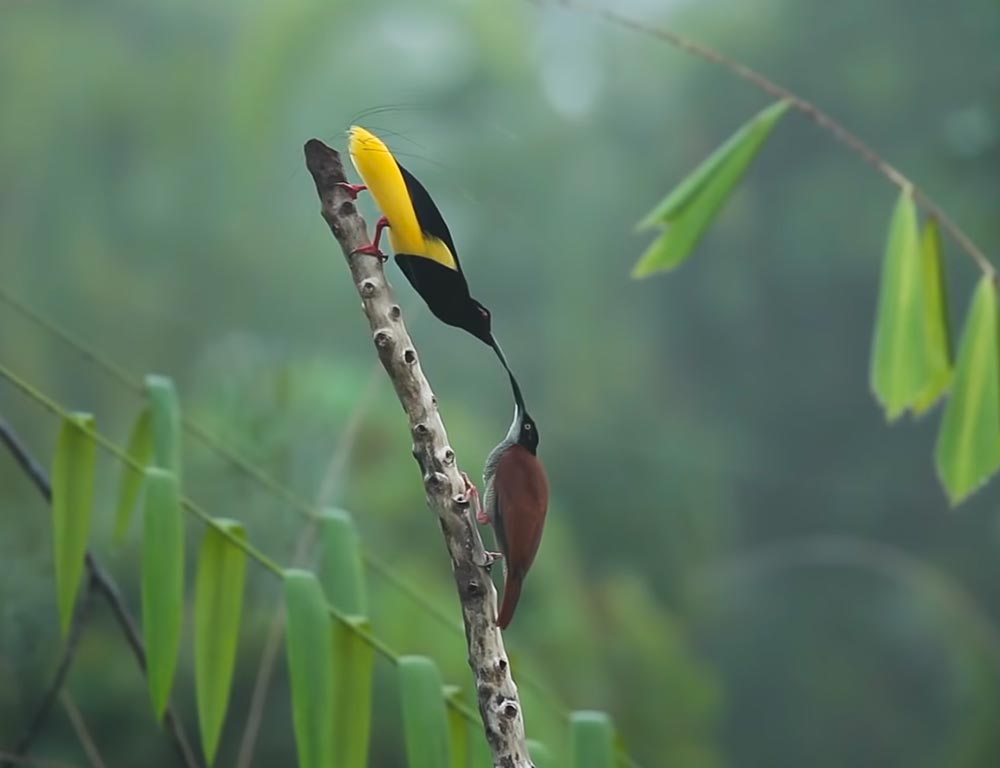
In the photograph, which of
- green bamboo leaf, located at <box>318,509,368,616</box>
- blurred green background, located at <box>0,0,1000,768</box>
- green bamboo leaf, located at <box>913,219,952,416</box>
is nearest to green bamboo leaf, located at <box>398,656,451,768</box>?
green bamboo leaf, located at <box>318,509,368,616</box>

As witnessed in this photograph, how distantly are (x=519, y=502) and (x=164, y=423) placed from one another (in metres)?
0.40

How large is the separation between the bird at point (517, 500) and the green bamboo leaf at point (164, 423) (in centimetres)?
39

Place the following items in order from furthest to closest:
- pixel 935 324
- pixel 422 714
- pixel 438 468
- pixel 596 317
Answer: pixel 596 317
pixel 935 324
pixel 422 714
pixel 438 468

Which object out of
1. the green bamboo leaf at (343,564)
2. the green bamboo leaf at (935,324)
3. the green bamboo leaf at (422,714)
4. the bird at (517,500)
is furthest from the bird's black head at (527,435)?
the green bamboo leaf at (935,324)

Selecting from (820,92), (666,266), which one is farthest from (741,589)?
(666,266)

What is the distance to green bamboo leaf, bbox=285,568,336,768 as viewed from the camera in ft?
1.70

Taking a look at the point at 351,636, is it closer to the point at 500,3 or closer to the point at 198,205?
the point at 198,205

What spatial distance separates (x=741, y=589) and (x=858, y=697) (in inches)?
8.0

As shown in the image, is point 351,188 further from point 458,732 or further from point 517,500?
point 458,732

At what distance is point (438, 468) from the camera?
291mm

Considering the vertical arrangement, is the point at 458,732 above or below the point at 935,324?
below

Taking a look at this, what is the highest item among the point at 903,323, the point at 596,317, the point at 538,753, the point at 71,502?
the point at 596,317

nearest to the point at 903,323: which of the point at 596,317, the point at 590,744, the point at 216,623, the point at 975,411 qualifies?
the point at 975,411

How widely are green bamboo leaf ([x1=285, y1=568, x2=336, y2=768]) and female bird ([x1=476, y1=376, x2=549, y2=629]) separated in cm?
21
